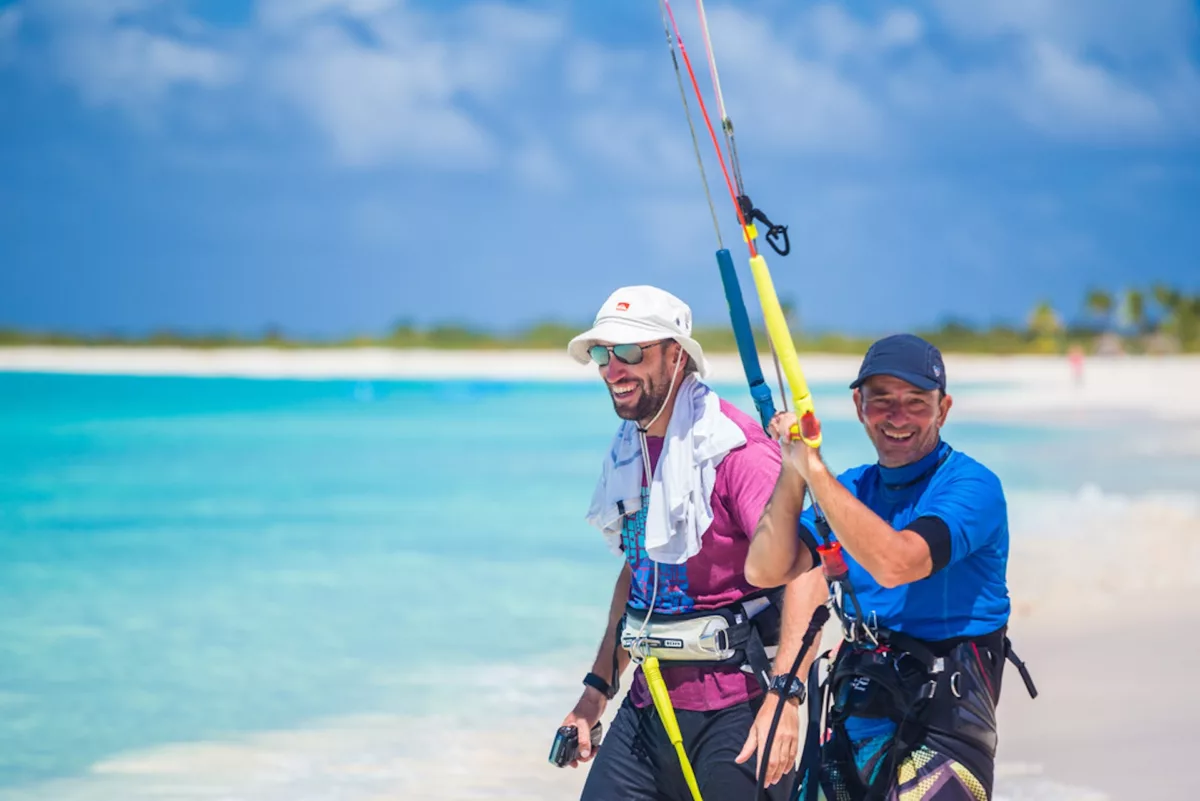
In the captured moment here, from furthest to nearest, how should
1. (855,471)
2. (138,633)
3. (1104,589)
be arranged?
(138,633) < (1104,589) < (855,471)

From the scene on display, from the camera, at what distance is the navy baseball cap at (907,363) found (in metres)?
2.56

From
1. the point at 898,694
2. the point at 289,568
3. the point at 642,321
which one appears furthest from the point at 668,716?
the point at 289,568

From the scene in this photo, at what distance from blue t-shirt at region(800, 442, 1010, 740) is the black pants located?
29 centimetres

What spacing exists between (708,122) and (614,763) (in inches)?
51.6

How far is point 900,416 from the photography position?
2607 millimetres

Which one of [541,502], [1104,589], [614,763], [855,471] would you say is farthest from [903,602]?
[541,502]

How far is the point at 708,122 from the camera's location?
302 cm

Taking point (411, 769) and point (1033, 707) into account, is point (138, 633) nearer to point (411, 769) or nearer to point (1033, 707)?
point (411, 769)

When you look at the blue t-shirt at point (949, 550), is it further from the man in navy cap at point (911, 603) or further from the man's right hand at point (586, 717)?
A: the man's right hand at point (586, 717)

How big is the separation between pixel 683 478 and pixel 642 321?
0.32 metres

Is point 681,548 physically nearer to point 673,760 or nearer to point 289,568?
point 673,760

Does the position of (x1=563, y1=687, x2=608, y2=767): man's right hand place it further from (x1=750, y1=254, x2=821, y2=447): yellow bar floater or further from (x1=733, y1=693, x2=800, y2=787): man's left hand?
(x1=750, y1=254, x2=821, y2=447): yellow bar floater

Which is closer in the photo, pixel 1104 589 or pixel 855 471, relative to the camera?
pixel 855 471

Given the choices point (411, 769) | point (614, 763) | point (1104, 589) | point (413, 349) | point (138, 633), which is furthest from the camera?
point (413, 349)
